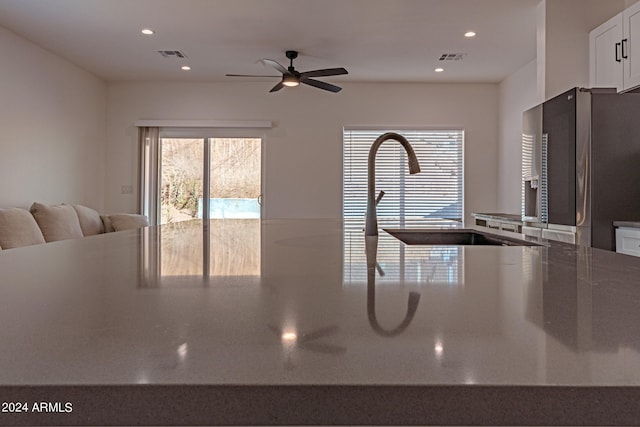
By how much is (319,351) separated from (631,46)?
3314mm

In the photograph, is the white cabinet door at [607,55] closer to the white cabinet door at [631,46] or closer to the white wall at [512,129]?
the white cabinet door at [631,46]

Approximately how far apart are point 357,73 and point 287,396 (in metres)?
5.31

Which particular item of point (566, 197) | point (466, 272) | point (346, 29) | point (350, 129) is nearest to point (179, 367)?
point (466, 272)

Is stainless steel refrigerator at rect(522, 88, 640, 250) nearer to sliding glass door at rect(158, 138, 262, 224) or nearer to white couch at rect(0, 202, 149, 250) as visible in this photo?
sliding glass door at rect(158, 138, 262, 224)

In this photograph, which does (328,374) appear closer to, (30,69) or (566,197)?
(566,197)

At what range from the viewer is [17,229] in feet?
11.9

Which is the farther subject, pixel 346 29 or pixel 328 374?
pixel 346 29

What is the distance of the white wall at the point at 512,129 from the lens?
189 inches

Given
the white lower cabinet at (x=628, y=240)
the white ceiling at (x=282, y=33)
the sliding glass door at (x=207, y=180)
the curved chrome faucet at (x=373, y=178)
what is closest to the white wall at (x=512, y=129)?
the white ceiling at (x=282, y=33)

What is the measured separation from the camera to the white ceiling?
11.3 feet

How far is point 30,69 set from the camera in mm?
4332

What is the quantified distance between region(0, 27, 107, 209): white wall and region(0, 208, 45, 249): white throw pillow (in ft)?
1.47

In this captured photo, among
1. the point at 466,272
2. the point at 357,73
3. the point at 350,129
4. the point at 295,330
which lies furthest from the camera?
the point at 350,129

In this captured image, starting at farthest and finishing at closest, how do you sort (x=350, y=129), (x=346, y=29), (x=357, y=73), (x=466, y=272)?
(x=350, y=129), (x=357, y=73), (x=346, y=29), (x=466, y=272)
